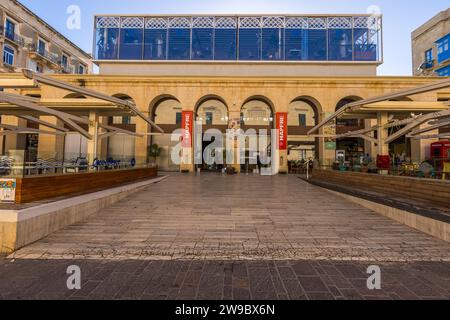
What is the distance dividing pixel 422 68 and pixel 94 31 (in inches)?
1984

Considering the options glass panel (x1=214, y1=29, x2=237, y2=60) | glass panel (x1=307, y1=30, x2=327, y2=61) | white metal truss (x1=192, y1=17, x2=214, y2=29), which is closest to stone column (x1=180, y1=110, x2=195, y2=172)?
glass panel (x1=214, y1=29, x2=237, y2=60)

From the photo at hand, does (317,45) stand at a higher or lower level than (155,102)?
higher

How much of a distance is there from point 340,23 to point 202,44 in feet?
57.5

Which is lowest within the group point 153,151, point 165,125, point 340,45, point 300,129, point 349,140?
point 153,151

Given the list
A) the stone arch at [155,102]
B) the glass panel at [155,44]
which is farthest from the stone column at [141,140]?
the glass panel at [155,44]

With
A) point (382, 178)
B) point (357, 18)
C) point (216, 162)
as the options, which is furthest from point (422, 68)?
point (382, 178)

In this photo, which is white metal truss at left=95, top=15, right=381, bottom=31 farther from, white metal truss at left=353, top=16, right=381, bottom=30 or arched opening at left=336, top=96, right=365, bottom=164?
arched opening at left=336, top=96, right=365, bottom=164

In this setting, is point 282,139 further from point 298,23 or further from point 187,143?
point 298,23

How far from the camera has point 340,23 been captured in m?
28.4

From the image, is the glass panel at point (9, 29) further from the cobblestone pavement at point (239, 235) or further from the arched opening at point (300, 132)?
the arched opening at point (300, 132)

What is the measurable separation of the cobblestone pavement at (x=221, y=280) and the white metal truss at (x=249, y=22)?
3093cm

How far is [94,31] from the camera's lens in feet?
96.4

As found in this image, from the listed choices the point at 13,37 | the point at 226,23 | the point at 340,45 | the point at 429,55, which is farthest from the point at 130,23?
the point at 429,55

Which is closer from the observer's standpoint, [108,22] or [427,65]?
[108,22]
